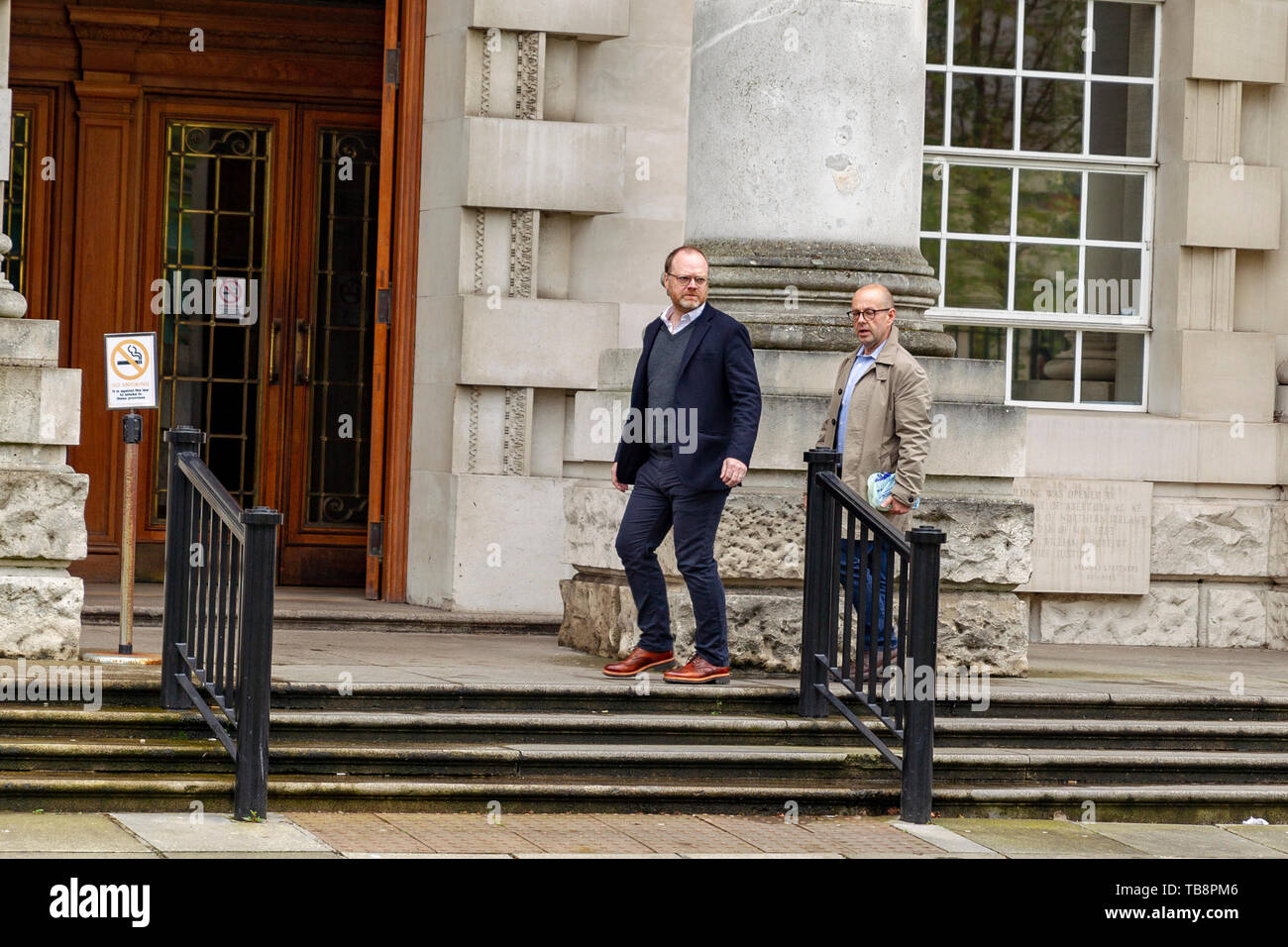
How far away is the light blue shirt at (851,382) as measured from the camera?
9180mm

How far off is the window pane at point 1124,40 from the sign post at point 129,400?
6.60 m

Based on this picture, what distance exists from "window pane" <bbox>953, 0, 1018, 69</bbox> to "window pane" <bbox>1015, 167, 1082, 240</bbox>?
2.34 feet

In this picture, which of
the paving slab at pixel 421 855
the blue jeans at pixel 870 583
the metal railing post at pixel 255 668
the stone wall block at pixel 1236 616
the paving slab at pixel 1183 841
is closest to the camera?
the paving slab at pixel 421 855

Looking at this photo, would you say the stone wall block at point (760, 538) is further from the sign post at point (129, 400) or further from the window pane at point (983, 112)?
the window pane at point (983, 112)

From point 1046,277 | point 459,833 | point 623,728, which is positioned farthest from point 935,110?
point 459,833

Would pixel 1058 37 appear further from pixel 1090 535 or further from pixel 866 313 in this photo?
pixel 866 313

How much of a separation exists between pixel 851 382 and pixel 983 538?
1195mm

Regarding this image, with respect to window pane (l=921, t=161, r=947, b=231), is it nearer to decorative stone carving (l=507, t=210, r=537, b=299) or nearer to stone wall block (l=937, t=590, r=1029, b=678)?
decorative stone carving (l=507, t=210, r=537, b=299)

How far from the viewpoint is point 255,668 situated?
7.35m

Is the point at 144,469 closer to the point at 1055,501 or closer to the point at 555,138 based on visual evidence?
the point at 555,138

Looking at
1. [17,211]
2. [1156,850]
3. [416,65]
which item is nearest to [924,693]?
[1156,850]

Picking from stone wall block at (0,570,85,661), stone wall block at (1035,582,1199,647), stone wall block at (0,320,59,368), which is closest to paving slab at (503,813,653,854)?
stone wall block at (0,570,85,661)

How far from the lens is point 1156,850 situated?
7.72 m

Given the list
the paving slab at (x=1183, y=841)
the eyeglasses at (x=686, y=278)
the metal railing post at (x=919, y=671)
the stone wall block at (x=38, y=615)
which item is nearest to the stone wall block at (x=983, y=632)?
the paving slab at (x=1183, y=841)
